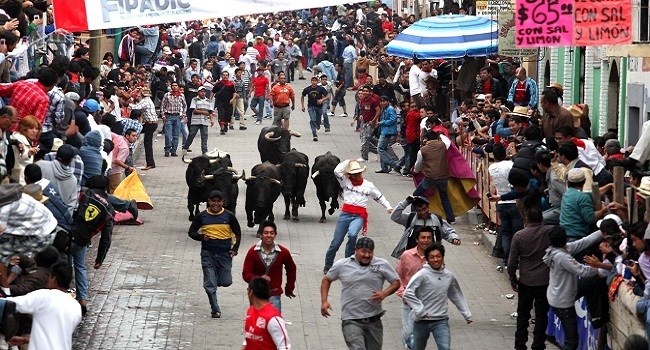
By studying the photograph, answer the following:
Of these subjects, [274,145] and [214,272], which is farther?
[274,145]

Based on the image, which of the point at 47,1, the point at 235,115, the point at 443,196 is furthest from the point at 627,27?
the point at 235,115

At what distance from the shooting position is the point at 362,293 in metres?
12.6

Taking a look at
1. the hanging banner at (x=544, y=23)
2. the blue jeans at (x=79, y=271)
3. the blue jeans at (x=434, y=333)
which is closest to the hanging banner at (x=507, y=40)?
the hanging banner at (x=544, y=23)

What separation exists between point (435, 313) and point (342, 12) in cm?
5329

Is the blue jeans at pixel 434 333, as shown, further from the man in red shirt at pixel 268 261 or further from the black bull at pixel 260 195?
the black bull at pixel 260 195

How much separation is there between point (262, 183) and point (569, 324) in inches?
356

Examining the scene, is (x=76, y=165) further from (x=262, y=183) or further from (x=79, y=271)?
(x=262, y=183)

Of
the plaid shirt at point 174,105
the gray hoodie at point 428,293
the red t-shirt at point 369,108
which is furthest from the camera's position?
the plaid shirt at point 174,105

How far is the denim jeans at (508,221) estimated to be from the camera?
17531mm

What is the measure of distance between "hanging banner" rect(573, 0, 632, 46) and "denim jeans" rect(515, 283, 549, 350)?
3.27 metres

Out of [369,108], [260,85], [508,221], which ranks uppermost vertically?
[508,221]

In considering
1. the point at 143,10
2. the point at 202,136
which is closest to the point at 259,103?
the point at 202,136

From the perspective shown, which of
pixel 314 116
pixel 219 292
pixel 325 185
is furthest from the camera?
pixel 314 116

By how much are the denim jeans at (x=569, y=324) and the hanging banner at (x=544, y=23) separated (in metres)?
3.97
